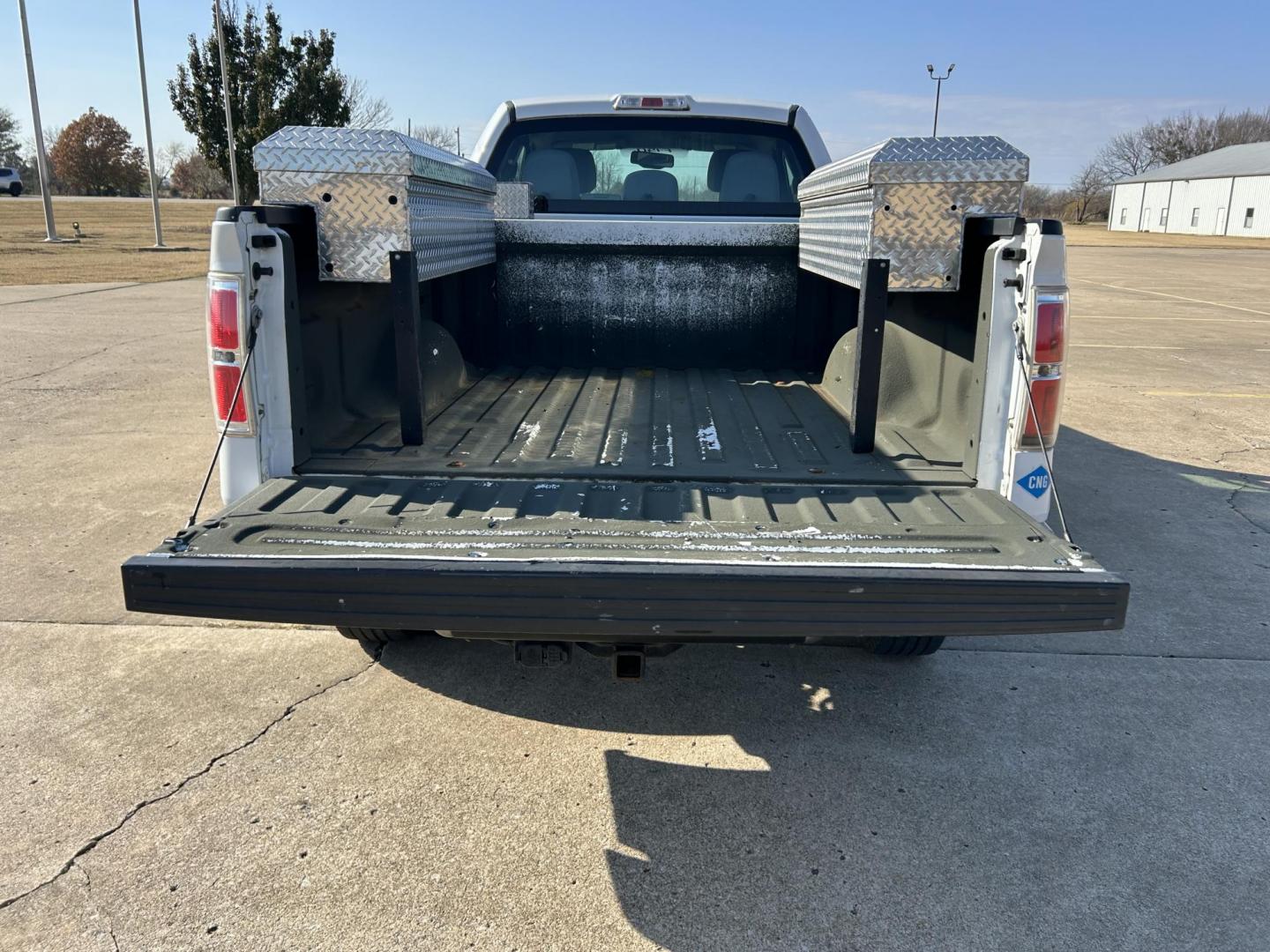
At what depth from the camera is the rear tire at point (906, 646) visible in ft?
10.7

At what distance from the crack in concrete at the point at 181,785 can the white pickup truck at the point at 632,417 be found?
8.4 inches

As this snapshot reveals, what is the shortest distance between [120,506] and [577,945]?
4.15 m

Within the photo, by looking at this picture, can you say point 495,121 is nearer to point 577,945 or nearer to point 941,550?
point 941,550

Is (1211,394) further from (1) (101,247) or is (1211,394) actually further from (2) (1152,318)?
(1) (101,247)

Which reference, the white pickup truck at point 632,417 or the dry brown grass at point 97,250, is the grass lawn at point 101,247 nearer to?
the dry brown grass at point 97,250

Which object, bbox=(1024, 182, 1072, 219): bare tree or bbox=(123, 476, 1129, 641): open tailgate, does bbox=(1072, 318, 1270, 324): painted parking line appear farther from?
bbox=(1024, 182, 1072, 219): bare tree

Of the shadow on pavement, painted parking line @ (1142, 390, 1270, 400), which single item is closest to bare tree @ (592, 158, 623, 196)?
the shadow on pavement

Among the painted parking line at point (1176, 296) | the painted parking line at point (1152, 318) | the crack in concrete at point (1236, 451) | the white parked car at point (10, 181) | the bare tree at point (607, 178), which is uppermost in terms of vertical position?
the white parked car at point (10, 181)

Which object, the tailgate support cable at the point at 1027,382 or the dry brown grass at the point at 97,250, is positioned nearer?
the tailgate support cable at the point at 1027,382

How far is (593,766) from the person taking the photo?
117 inches

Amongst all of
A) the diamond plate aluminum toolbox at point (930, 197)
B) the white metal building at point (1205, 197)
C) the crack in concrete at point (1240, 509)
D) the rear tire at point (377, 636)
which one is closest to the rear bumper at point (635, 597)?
the rear tire at point (377, 636)

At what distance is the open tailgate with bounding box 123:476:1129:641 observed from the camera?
2.21 meters

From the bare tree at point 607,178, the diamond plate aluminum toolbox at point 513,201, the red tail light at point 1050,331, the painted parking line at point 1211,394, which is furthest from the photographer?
the painted parking line at point 1211,394

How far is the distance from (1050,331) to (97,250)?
29171 mm
